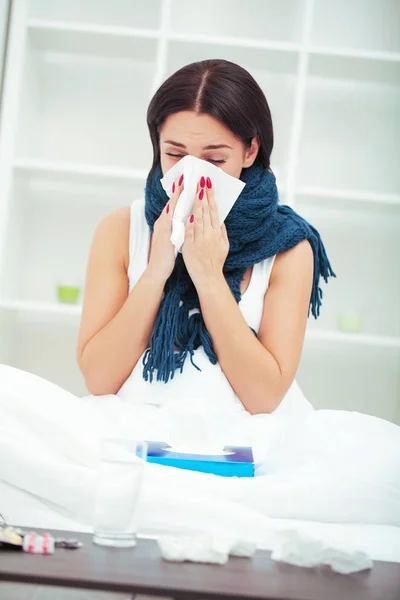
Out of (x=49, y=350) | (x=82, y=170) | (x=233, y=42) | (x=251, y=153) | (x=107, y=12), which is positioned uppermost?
(x=107, y=12)

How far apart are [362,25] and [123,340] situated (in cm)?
197

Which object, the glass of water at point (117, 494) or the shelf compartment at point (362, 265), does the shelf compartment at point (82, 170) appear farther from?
the glass of water at point (117, 494)

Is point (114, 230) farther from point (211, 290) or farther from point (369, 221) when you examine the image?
point (369, 221)

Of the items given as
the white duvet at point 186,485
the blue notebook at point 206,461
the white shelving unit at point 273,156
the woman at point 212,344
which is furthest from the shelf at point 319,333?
the blue notebook at point 206,461

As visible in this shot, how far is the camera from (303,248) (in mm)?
1864

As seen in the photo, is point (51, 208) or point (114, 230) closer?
point (114, 230)

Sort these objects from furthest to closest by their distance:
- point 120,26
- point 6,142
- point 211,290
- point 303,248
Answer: point 120,26, point 6,142, point 303,248, point 211,290

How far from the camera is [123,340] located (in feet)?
5.61

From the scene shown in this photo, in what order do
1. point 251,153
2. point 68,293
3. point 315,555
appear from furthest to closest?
point 68,293
point 251,153
point 315,555

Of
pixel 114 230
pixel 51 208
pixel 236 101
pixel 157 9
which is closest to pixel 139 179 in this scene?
pixel 51 208

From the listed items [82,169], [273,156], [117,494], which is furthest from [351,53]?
[117,494]

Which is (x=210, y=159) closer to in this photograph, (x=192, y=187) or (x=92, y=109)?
(x=192, y=187)

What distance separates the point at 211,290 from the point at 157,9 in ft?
5.79

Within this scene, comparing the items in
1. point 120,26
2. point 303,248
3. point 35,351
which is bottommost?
point 35,351
